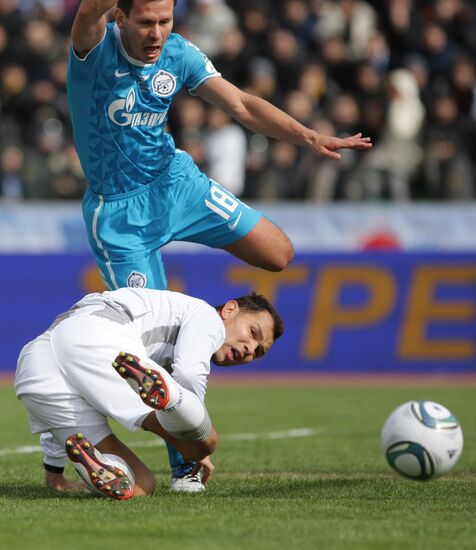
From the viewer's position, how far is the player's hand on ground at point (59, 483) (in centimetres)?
652

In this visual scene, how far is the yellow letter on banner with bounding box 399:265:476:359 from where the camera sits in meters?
14.5

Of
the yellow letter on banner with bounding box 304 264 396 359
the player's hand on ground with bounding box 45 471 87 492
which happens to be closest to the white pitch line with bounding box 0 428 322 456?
the player's hand on ground with bounding box 45 471 87 492

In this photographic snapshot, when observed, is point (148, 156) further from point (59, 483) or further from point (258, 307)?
point (59, 483)

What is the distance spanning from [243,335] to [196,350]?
0.56 meters

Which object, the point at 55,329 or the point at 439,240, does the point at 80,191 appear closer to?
the point at 439,240

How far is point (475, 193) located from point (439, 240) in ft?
5.27

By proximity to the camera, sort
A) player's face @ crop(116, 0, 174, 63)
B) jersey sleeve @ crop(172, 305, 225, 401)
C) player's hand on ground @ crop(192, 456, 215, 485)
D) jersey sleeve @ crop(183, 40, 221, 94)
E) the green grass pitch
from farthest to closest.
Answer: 1. jersey sleeve @ crop(183, 40, 221, 94)
2. player's face @ crop(116, 0, 174, 63)
3. player's hand on ground @ crop(192, 456, 215, 485)
4. jersey sleeve @ crop(172, 305, 225, 401)
5. the green grass pitch

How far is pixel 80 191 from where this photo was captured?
1510 centimetres

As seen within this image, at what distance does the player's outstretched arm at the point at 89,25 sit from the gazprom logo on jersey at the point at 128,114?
1.23 ft

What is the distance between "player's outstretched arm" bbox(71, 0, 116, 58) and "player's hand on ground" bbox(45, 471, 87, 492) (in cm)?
239

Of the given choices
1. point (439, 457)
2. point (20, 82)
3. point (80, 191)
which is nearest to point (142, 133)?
point (439, 457)

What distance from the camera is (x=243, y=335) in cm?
637

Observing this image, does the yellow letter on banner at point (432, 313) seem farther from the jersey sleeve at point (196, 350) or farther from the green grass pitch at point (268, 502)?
the jersey sleeve at point (196, 350)

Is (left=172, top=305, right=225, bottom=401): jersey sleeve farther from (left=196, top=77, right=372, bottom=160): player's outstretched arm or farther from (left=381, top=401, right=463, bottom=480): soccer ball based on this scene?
(left=196, top=77, right=372, bottom=160): player's outstretched arm
